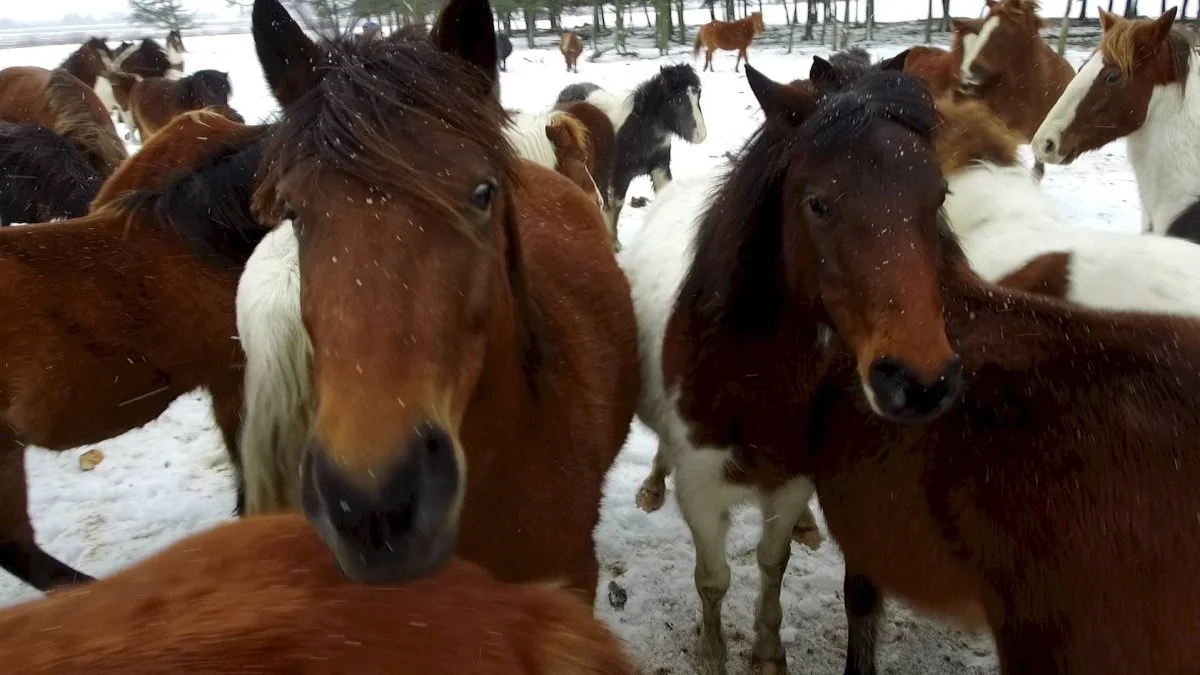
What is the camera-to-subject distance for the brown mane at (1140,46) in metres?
4.03

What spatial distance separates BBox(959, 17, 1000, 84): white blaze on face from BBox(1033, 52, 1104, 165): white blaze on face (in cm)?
261

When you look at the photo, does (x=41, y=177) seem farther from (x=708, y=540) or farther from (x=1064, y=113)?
(x=1064, y=113)

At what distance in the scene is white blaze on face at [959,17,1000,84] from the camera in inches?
267

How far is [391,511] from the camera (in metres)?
1.03

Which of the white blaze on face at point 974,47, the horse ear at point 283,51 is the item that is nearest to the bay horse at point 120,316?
the horse ear at point 283,51

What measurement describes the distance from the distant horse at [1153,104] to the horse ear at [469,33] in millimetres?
4305

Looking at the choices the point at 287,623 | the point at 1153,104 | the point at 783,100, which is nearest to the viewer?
the point at 287,623

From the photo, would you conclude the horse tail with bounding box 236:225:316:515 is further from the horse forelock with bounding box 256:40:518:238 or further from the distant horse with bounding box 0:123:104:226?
the distant horse with bounding box 0:123:104:226

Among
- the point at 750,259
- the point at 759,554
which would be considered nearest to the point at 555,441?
the point at 750,259

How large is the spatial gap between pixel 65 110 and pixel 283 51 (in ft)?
22.0

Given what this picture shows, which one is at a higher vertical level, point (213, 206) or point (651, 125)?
point (213, 206)

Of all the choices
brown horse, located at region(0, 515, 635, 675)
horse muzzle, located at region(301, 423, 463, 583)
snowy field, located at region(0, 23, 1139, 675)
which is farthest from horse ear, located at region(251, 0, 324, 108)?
snowy field, located at region(0, 23, 1139, 675)

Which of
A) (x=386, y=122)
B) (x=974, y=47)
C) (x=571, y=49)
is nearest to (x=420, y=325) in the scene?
(x=386, y=122)

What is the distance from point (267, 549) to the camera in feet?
3.21
